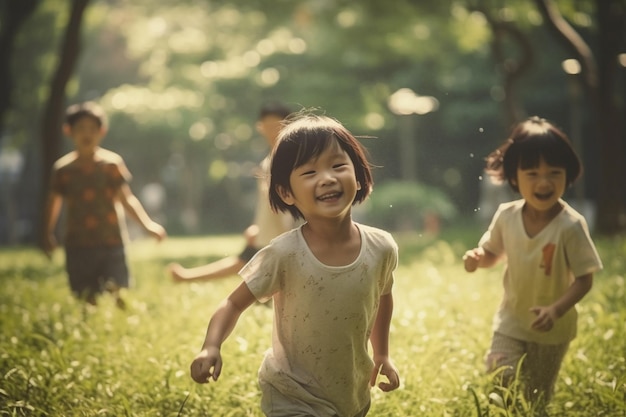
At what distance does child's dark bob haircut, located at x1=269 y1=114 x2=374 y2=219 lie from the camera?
10.3 ft

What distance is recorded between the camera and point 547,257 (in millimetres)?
4113

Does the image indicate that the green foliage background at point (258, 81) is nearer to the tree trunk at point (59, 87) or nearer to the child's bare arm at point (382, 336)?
the tree trunk at point (59, 87)

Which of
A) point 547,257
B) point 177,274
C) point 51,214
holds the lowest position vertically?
point 177,274

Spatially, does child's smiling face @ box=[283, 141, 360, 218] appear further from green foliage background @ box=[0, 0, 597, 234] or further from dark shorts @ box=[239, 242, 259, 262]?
green foliage background @ box=[0, 0, 597, 234]

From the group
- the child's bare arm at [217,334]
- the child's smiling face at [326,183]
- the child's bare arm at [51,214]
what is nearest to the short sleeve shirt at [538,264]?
the child's smiling face at [326,183]

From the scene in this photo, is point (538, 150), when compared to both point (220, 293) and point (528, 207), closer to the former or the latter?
point (528, 207)

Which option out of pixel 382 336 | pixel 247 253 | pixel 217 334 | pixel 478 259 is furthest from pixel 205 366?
pixel 247 253

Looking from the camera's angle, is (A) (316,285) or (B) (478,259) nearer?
(A) (316,285)

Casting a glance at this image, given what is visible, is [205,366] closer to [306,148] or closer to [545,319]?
[306,148]

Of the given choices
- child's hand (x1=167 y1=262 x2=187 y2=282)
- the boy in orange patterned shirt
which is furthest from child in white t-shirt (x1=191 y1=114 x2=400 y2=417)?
the boy in orange patterned shirt

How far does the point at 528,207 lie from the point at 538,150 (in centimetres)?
28

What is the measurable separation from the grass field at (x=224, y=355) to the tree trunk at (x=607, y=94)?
5.64 m

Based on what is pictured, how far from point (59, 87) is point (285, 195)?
12628 mm

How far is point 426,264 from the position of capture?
33.5ft
